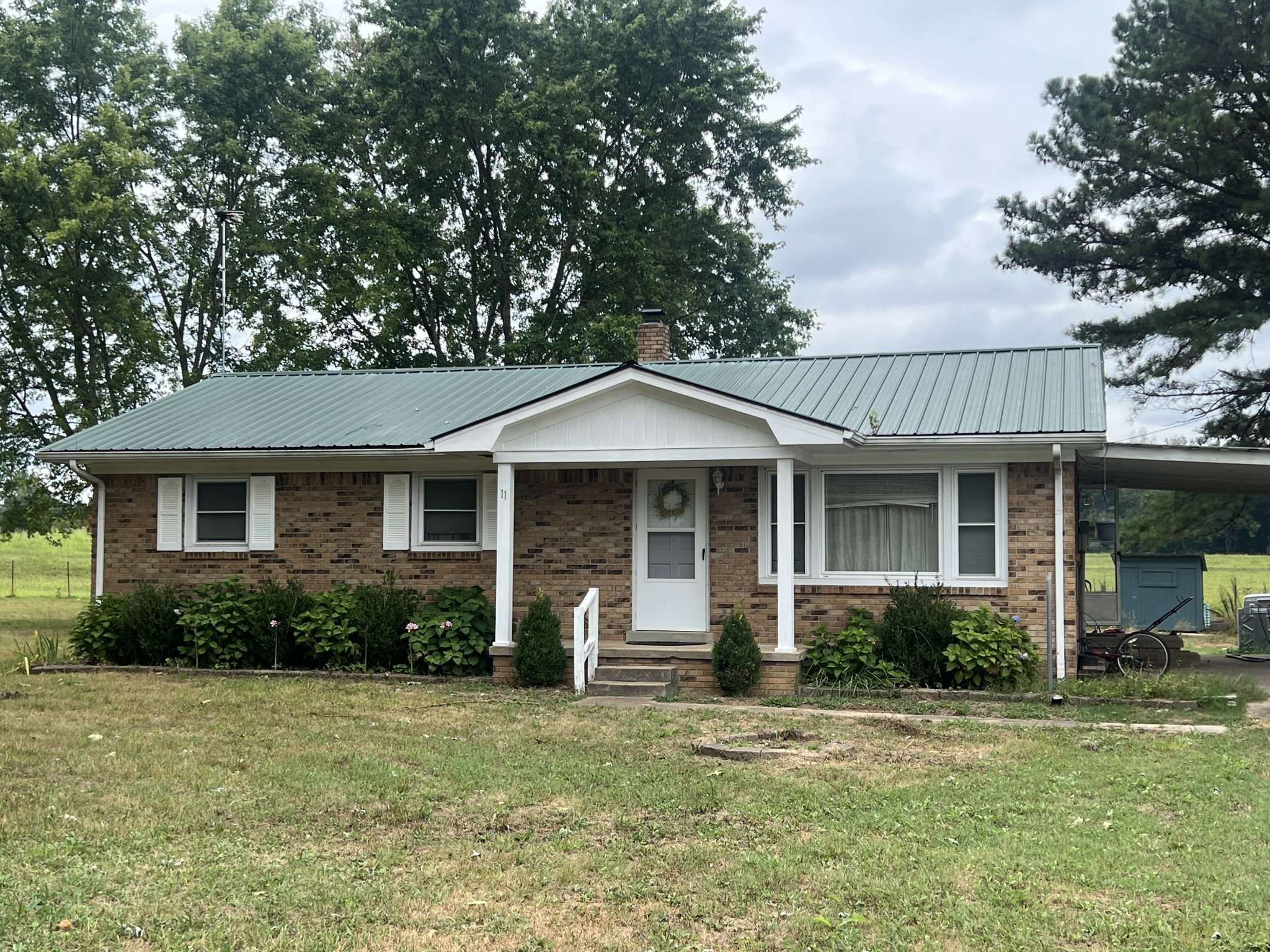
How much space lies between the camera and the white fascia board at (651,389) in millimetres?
12688

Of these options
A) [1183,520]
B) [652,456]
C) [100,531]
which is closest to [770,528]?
[652,456]

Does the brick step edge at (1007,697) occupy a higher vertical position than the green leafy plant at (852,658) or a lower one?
lower

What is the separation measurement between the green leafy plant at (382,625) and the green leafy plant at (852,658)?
4.12 meters

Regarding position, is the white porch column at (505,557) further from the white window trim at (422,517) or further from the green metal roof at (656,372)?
the white window trim at (422,517)

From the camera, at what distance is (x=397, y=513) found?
1544cm

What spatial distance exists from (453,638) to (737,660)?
3627 millimetres

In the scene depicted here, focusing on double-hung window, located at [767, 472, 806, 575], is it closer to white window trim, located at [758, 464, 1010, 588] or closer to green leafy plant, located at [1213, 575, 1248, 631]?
white window trim, located at [758, 464, 1010, 588]

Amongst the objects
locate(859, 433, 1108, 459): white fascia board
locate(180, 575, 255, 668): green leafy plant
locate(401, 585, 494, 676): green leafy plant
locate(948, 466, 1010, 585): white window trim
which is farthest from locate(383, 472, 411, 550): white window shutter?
locate(948, 466, 1010, 585): white window trim

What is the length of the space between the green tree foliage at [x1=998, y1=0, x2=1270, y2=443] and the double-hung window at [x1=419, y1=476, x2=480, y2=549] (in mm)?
16855

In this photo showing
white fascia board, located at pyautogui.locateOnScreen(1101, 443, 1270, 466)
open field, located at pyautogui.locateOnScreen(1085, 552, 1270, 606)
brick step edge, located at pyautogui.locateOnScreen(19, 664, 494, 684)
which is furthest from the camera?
open field, located at pyautogui.locateOnScreen(1085, 552, 1270, 606)

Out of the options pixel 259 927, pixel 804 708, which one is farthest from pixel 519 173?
pixel 259 927

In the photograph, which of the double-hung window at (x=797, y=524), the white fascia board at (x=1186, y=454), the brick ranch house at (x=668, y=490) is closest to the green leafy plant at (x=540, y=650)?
the brick ranch house at (x=668, y=490)

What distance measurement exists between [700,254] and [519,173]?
5054mm

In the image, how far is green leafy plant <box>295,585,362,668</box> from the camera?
48.2ft
